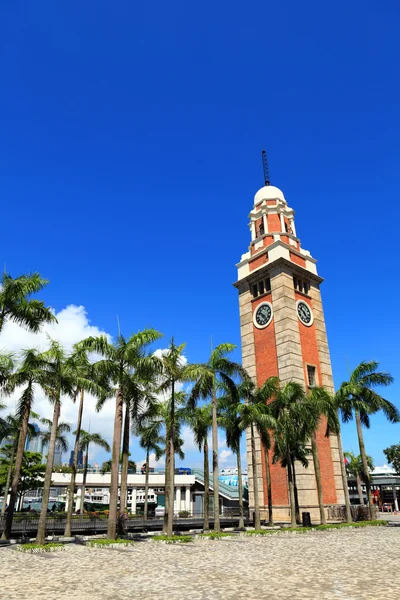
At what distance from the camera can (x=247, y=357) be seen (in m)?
43.5

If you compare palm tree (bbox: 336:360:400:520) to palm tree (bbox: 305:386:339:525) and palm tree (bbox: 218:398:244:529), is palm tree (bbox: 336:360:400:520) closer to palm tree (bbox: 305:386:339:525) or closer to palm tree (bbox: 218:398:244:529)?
palm tree (bbox: 305:386:339:525)

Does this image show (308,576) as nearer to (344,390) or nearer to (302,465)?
(344,390)

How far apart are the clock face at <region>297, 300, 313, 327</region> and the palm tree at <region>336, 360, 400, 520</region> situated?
10.9 m

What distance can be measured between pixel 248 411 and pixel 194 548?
35.1 feet

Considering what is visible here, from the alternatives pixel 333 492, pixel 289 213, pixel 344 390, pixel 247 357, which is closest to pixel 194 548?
pixel 344 390

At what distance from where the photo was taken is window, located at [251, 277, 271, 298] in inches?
1757

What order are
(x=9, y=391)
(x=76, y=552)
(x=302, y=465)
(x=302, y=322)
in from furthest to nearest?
(x=302, y=322) → (x=302, y=465) → (x=9, y=391) → (x=76, y=552)

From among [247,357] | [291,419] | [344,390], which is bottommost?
[291,419]

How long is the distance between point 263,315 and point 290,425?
51.7ft

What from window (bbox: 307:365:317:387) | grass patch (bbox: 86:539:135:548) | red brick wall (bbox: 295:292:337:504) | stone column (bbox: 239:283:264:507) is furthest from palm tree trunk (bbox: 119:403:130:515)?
window (bbox: 307:365:317:387)

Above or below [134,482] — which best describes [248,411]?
above

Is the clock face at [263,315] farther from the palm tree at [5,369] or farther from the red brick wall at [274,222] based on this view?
the palm tree at [5,369]

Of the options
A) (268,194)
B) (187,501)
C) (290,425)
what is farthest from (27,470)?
(268,194)

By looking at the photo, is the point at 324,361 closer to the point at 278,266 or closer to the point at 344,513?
the point at 278,266
